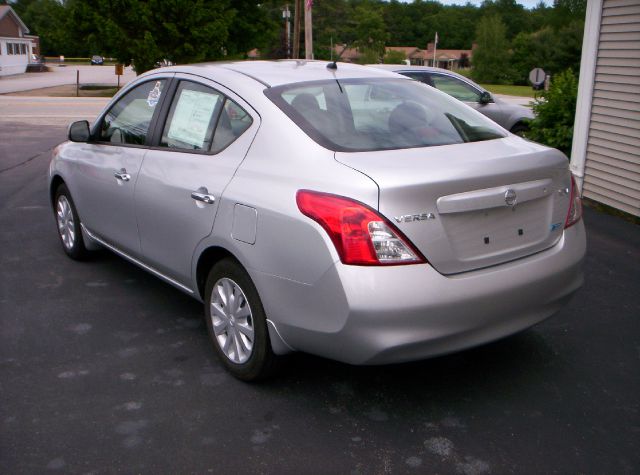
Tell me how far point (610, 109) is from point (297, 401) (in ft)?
20.3

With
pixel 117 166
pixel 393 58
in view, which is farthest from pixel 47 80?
pixel 393 58

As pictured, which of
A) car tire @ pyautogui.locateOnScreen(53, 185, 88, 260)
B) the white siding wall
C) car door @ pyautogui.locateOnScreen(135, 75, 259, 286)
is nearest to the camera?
car door @ pyautogui.locateOnScreen(135, 75, 259, 286)

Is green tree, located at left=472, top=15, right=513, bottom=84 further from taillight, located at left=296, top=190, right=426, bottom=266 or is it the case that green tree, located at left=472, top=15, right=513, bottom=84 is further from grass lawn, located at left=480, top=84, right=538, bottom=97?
taillight, located at left=296, top=190, right=426, bottom=266

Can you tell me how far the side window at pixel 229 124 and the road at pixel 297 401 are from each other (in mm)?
1243

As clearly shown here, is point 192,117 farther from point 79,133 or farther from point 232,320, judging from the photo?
point 79,133

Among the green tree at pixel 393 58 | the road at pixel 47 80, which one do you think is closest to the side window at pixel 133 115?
the road at pixel 47 80

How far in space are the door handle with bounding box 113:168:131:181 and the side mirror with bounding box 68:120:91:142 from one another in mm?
726

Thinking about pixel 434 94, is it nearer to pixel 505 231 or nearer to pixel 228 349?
pixel 505 231

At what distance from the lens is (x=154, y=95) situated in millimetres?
4613

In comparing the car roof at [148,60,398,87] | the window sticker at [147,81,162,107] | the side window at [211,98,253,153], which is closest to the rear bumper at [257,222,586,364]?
the side window at [211,98,253,153]

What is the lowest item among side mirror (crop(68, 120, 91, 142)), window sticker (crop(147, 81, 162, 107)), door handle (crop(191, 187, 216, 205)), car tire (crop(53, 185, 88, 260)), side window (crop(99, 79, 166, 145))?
car tire (crop(53, 185, 88, 260))

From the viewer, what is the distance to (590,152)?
8602mm

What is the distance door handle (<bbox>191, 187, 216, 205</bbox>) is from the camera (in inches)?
147

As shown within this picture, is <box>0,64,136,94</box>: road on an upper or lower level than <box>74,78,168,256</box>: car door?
lower
